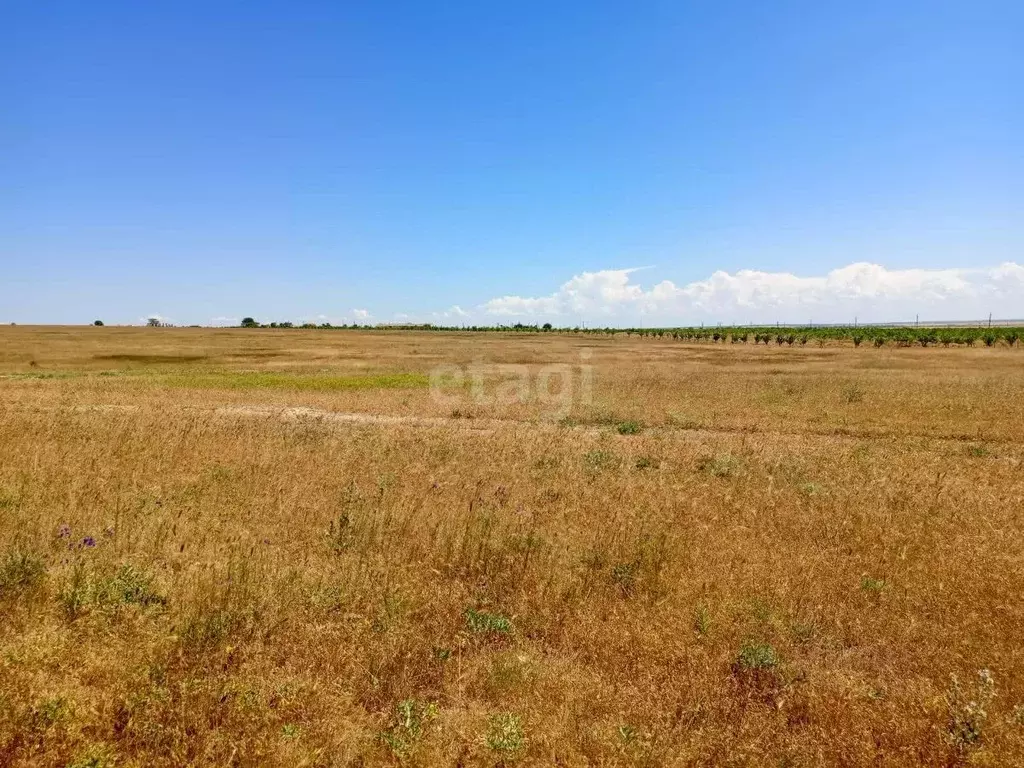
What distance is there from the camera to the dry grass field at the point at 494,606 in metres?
3.52

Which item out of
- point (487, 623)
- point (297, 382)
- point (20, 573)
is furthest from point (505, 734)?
point (297, 382)

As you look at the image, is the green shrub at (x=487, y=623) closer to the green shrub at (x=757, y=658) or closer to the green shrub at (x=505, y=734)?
the green shrub at (x=505, y=734)

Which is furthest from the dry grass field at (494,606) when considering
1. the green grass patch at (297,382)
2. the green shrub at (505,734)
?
the green grass patch at (297,382)

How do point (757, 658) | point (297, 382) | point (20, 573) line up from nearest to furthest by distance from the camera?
point (757, 658), point (20, 573), point (297, 382)

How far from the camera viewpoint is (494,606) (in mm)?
5316

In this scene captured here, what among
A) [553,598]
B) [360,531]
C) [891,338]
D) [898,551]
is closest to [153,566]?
[360,531]

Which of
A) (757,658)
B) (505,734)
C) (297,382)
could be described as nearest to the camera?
(505,734)

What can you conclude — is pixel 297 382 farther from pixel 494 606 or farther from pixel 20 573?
pixel 494 606

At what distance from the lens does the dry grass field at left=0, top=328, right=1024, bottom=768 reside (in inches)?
139

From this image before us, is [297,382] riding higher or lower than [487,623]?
higher

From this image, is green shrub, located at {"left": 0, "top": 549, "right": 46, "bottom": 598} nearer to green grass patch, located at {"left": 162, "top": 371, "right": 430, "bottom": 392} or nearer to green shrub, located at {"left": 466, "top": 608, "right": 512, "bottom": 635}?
green shrub, located at {"left": 466, "top": 608, "right": 512, "bottom": 635}

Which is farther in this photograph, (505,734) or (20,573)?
(20,573)

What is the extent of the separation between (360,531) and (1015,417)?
2229 centimetres

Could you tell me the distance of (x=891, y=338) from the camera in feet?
282
